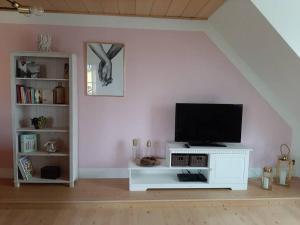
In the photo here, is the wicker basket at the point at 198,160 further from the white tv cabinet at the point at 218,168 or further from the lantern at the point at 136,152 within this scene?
the lantern at the point at 136,152

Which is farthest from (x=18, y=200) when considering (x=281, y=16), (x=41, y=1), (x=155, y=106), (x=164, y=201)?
(x=281, y=16)

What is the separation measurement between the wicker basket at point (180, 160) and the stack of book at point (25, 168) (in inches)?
74.5

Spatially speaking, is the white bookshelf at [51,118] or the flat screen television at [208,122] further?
the flat screen television at [208,122]

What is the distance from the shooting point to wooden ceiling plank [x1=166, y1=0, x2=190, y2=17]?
2996mm

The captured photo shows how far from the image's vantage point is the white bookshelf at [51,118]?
3285mm

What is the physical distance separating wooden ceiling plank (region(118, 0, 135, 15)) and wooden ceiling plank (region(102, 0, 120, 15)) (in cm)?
5

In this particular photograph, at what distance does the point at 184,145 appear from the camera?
11.6 ft

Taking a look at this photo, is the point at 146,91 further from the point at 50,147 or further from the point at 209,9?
the point at 50,147

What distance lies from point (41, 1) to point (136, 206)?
8.68 feet

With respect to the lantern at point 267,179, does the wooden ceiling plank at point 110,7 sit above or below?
above

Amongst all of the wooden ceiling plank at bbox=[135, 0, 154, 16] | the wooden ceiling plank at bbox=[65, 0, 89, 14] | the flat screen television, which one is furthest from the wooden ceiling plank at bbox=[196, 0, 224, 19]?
the wooden ceiling plank at bbox=[65, 0, 89, 14]

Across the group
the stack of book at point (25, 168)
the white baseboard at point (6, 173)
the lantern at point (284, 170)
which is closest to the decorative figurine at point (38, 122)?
the stack of book at point (25, 168)

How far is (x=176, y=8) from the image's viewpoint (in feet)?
10.6

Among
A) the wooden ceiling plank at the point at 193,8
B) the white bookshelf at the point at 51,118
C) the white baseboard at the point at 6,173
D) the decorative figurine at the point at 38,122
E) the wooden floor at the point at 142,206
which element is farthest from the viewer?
the white baseboard at the point at 6,173
